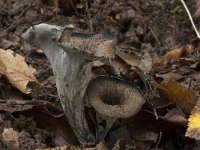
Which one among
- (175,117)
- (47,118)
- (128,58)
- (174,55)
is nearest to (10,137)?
(47,118)

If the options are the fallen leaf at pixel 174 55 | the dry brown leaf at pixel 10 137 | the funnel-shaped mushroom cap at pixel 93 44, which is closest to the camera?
the funnel-shaped mushroom cap at pixel 93 44

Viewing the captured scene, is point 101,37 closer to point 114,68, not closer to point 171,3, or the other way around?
point 114,68

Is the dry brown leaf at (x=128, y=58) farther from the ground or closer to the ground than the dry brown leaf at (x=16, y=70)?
closer to the ground

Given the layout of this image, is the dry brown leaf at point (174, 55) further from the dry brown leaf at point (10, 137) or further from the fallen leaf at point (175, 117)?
the dry brown leaf at point (10, 137)

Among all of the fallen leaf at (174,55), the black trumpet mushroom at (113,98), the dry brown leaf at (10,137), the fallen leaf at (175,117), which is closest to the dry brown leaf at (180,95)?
the fallen leaf at (175,117)

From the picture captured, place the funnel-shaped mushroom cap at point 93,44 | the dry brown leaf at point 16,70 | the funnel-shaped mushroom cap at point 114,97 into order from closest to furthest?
1. the funnel-shaped mushroom cap at point 93,44
2. the funnel-shaped mushroom cap at point 114,97
3. the dry brown leaf at point 16,70

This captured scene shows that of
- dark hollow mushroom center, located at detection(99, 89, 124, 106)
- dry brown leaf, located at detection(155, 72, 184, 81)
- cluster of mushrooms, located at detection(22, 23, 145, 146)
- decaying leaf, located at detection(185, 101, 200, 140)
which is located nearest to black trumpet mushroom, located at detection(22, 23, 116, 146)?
cluster of mushrooms, located at detection(22, 23, 145, 146)

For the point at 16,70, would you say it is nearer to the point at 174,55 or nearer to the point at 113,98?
the point at 113,98
